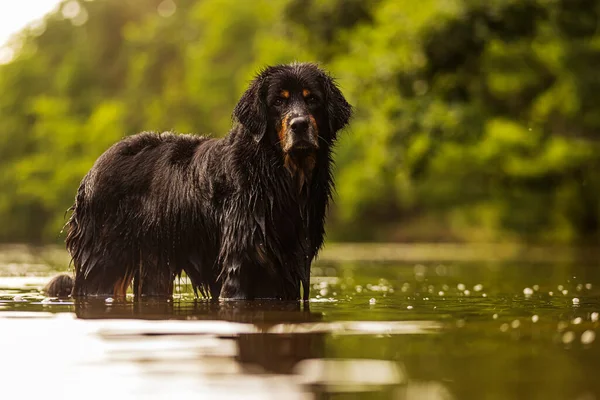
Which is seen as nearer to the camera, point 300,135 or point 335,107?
point 300,135

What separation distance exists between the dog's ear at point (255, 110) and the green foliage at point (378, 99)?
8.36 metres

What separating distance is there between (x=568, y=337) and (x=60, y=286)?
17.7ft

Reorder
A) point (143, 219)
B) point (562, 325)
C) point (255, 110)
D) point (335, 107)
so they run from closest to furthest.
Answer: point (562, 325) < point (255, 110) < point (335, 107) < point (143, 219)

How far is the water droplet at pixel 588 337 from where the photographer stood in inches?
211

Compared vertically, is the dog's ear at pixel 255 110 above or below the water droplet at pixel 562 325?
above

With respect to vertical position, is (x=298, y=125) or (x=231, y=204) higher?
(x=298, y=125)

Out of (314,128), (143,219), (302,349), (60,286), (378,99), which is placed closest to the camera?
(302,349)

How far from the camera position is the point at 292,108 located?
8164 millimetres

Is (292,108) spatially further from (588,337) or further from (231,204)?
(588,337)

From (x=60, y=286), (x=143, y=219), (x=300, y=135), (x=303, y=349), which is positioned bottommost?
(x=303, y=349)

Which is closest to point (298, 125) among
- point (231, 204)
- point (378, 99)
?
point (231, 204)

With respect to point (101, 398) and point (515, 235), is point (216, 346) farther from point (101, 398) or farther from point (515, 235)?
point (515, 235)

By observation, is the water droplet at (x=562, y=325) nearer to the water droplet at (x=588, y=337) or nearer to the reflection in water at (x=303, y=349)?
the reflection in water at (x=303, y=349)

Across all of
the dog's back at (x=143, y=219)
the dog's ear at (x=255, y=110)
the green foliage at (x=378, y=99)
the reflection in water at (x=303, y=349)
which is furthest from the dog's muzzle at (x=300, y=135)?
the green foliage at (x=378, y=99)
